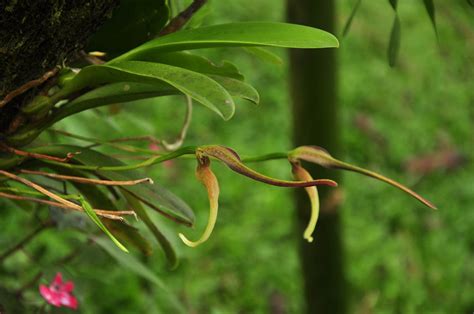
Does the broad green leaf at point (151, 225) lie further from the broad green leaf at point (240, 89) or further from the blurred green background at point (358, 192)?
the blurred green background at point (358, 192)

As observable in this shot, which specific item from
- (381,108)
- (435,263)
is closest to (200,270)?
(435,263)

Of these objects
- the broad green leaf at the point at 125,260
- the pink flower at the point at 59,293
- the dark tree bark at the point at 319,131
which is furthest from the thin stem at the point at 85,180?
the dark tree bark at the point at 319,131

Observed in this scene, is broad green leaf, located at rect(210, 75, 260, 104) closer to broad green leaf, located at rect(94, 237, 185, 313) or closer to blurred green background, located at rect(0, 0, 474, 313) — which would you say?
broad green leaf, located at rect(94, 237, 185, 313)

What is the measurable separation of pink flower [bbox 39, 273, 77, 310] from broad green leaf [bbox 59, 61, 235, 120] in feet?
1.41

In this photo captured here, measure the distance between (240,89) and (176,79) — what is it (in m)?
0.08

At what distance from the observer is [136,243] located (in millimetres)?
974

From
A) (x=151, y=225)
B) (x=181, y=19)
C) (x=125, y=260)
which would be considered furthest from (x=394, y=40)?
(x=125, y=260)

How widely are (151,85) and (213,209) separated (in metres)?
0.16

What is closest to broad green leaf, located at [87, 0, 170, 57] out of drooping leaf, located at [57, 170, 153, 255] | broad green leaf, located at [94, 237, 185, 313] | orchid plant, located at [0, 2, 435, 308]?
orchid plant, located at [0, 2, 435, 308]

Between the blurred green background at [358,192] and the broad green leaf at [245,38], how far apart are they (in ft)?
3.79

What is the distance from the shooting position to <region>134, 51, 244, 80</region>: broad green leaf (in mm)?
855

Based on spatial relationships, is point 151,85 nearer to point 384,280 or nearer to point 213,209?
point 213,209

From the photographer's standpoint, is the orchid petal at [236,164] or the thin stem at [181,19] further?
the thin stem at [181,19]

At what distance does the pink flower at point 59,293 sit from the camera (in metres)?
1.16
